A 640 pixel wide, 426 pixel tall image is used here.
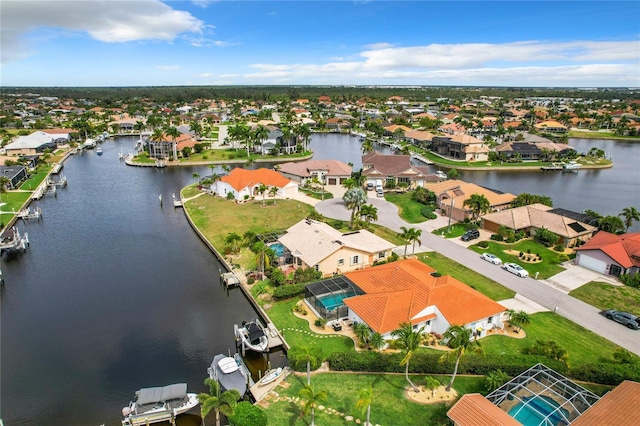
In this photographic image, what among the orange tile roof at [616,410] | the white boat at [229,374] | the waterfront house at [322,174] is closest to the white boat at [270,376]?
the white boat at [229,374]

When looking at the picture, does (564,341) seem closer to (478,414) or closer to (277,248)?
(478,414)

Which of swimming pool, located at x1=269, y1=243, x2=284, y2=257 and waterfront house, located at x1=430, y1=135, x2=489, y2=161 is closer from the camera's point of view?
swimming pool, located at x1=269, y1=243, x2=284, y2=257

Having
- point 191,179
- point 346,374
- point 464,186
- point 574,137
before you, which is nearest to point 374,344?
point 346,374

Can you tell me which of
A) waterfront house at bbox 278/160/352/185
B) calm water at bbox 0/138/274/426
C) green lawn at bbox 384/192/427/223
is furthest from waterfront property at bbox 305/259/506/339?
waterfront house at bbox 278/160/352/185

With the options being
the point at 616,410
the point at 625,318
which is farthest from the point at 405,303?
the point at 625,318

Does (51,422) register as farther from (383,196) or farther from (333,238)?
(383,196)

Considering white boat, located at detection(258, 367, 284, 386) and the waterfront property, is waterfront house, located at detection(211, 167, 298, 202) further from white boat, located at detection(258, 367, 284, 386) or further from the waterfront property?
white boat, located at detection(258, 367, 284, 386)
